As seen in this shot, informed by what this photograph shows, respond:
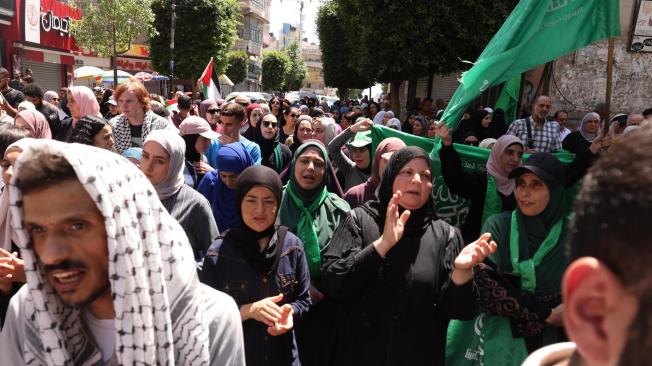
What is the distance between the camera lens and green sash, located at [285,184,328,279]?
3070 millimetres

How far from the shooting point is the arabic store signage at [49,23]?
21.7m

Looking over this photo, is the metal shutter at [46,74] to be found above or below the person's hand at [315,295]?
above

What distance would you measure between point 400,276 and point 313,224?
2.73 feet

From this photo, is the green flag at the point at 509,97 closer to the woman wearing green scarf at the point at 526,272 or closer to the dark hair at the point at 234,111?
the dark hair at the point at 234,111

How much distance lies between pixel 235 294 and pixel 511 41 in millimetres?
2557

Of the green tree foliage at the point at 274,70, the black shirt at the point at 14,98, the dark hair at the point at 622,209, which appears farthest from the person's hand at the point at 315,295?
the green tree foliage at the point at 274,70

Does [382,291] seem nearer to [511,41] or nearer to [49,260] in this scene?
[49,260]

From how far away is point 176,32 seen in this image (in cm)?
3166

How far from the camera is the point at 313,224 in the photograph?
3.20 meters

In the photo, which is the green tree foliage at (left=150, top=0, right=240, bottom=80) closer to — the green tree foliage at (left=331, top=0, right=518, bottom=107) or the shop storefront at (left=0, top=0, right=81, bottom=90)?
the shop storefront at (left=0, top=0, right=81, bottom=90)

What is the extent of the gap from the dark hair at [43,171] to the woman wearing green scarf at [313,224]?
182cm

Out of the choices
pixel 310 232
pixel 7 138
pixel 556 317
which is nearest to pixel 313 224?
pixel 310 232

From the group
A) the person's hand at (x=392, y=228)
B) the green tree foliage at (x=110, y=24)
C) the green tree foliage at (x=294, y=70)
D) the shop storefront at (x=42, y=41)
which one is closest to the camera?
the person's hand at (x=392, y=228)

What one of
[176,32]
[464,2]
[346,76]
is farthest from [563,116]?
[176,32]
